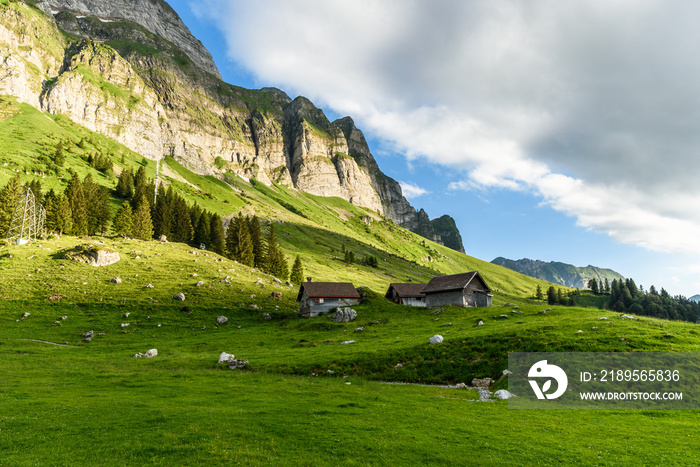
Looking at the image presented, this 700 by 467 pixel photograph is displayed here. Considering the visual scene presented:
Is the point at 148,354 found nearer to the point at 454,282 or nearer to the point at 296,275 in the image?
the point at 454,282

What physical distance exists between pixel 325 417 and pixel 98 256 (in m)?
80.1

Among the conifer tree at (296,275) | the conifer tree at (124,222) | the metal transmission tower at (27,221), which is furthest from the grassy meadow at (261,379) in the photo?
the conifer tree at (296,275)

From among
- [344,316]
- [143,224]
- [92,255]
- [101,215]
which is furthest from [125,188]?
[344,316]

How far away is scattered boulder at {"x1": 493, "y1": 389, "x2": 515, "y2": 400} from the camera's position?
2685 centimetres

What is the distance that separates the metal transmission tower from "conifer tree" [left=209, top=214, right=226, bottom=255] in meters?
44.5

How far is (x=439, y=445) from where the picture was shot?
15578 millimetres

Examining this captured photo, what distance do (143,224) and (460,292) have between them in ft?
316

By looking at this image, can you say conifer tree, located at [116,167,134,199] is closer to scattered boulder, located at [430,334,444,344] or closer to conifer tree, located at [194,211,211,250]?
conifer tree, located at [194,211,211,250]

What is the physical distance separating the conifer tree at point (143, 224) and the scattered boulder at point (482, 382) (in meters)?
106

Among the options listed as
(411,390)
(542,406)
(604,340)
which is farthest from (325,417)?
(604,340)

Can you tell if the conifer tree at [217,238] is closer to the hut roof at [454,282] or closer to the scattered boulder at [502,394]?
the hut roof at [454,282]

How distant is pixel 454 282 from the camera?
79.4 m

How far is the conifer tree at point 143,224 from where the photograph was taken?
104 meters

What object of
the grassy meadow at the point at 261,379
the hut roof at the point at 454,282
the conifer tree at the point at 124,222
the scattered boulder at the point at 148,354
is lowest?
the scattered boulder at the point at 148,354
